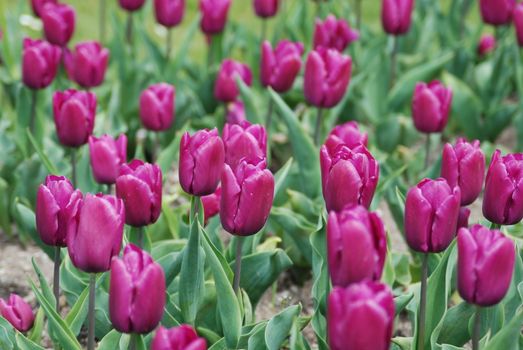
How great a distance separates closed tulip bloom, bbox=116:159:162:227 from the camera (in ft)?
7.84

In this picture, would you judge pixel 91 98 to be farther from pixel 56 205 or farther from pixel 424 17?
pixel 424 17

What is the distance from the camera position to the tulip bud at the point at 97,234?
6.81 feet

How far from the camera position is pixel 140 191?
239 cm

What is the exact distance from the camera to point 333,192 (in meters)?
2.23

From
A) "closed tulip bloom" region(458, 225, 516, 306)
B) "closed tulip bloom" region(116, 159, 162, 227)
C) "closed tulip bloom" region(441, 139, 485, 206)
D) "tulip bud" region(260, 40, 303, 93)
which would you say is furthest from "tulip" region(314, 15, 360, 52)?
"closed tulip bloom" region(458, 225, 516, 306)

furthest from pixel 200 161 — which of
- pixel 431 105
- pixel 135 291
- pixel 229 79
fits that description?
pixel 229 79

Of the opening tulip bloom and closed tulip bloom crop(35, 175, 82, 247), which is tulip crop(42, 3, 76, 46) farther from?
the opening tulip bloom

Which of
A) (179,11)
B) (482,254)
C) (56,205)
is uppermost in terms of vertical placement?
(482,254)

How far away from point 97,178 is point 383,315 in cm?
143

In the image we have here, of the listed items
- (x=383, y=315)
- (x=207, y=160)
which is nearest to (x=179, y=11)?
(x=207, y=160)

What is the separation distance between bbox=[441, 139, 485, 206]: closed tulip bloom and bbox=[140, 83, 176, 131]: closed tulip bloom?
1161mm

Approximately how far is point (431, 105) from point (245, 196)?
1.29 m

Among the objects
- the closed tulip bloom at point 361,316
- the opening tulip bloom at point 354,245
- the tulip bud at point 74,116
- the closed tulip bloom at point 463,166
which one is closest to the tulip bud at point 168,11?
the tulip bud at point 74,116

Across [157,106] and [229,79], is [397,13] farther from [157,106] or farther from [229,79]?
[157,106]
